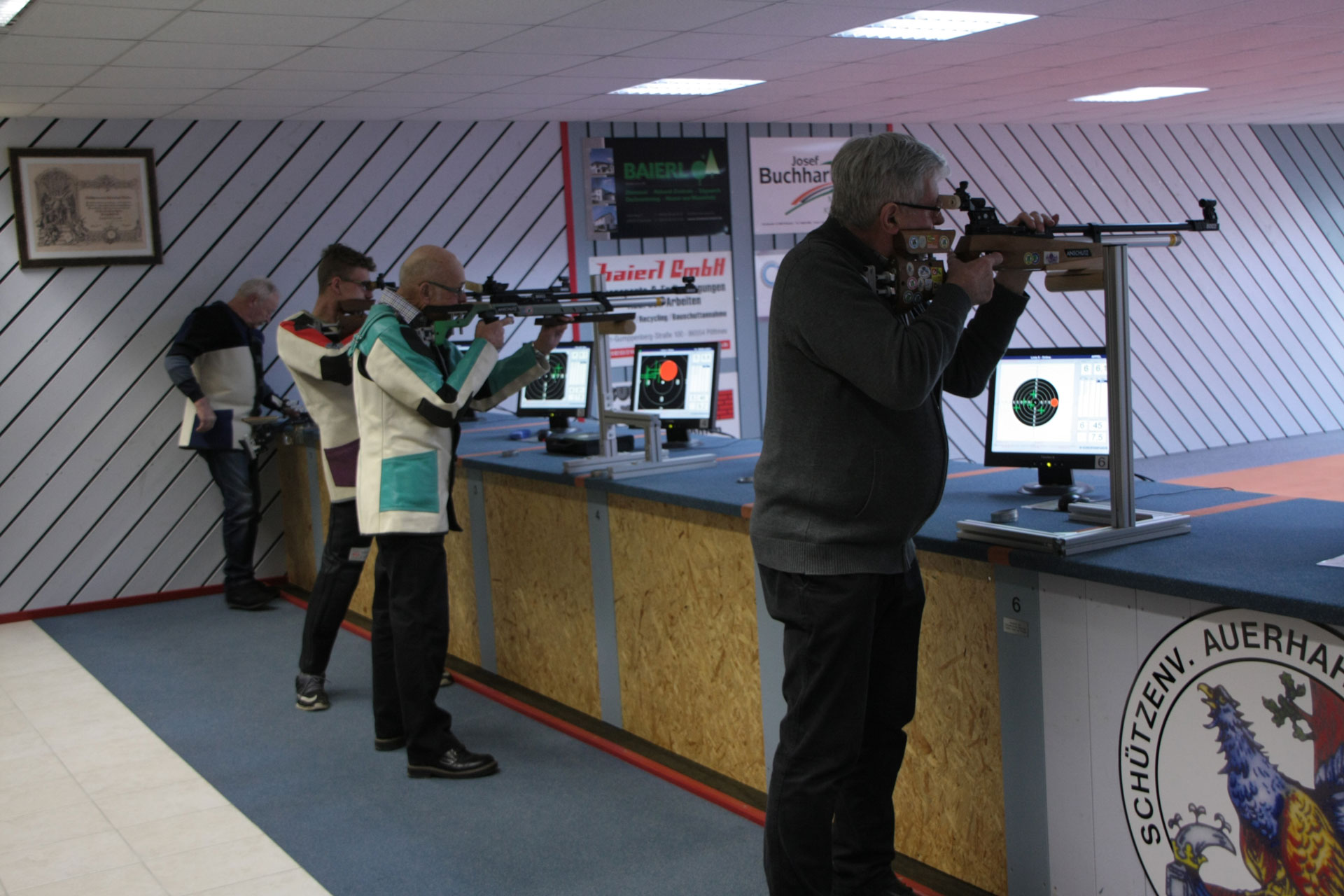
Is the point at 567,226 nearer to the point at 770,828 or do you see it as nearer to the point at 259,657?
the point at 259,657

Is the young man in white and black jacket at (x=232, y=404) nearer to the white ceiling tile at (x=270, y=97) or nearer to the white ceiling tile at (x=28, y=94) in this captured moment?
the white ceiling tile at (x=270, y=97)

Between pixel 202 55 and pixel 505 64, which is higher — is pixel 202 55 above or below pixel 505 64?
below

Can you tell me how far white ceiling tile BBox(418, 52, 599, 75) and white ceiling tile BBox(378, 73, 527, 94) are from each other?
9 centimetres

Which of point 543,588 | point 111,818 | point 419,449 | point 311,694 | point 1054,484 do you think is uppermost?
point 419,449

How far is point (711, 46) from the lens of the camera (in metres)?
5.59

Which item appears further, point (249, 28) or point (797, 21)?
point (797, 21)

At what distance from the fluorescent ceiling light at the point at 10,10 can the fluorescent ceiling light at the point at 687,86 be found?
3.19 meters

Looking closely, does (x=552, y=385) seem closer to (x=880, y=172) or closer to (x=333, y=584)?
(x=333, y=584)

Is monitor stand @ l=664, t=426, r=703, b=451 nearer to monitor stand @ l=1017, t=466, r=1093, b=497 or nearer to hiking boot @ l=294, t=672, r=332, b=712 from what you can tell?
hiking boot @ l=294, t=672, r=332, b=712

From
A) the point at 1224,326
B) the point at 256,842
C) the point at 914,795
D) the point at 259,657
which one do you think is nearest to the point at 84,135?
the point at 259,657

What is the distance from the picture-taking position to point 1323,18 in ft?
19.1

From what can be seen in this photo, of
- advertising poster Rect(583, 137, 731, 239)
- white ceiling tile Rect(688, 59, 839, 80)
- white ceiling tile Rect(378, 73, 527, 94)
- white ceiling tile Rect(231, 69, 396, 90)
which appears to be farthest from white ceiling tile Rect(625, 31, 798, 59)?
advertising poster Rect(583, 137, 731, 239)

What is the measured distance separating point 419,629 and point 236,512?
3.31 meters

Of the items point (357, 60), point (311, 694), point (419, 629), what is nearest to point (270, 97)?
point (357, 60)
